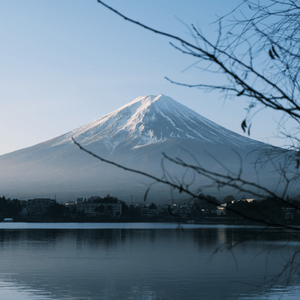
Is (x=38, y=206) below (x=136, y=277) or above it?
above

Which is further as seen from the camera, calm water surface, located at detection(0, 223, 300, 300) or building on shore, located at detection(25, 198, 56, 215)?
building on shore, located at detection(25, 198, 56, 215)

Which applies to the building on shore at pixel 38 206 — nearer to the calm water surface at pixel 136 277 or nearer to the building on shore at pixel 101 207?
the building on shore at pixel 101 207

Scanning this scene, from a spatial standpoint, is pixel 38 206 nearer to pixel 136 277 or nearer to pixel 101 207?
pixel 101 207

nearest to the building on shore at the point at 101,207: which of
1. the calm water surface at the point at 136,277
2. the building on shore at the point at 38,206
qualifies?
the building on shore at the point at 38,206

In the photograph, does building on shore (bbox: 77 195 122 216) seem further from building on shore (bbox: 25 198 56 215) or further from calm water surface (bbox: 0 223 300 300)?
calm water surface (bbox: 0 223 300 300)

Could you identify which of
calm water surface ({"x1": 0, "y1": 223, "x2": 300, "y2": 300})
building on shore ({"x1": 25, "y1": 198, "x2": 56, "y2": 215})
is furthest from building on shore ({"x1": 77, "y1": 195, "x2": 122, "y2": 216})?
calm water surface ({"x1": 0, "y1": 223, "x2": 300, "y2": 300})

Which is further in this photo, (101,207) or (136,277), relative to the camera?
(101,207)

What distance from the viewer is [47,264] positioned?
28875 mm

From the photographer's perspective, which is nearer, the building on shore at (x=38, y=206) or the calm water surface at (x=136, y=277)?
the calm water surface at (x=136, y=277)

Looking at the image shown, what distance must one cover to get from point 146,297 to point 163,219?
15535 centimetres

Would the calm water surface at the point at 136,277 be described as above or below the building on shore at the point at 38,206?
below

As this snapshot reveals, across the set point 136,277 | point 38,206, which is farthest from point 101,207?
point 136,277

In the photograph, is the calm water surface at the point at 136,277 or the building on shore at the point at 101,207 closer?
the calm water surface at the point at 136,277

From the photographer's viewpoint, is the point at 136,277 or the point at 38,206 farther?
the point at 38,206
